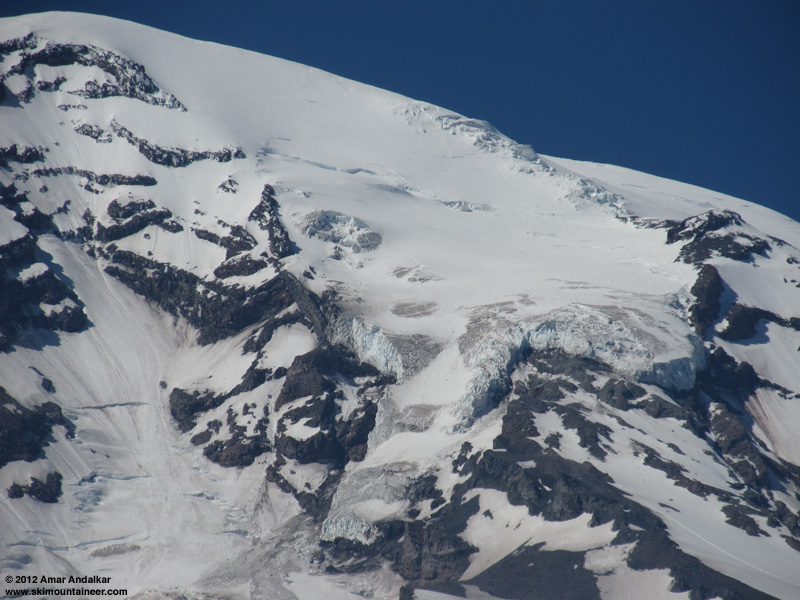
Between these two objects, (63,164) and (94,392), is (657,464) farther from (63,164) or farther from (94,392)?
(63,164)

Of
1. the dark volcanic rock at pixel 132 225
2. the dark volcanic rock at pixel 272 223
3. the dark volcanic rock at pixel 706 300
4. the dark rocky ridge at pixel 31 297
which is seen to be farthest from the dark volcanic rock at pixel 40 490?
the dark volcanic rock at pixel 706 300

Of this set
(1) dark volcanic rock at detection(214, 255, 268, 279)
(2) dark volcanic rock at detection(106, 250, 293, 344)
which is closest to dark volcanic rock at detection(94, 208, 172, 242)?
(2) dark volcanic rock at detection(106, 250, 293, 344)

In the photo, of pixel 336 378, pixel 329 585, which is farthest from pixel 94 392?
pixel 329 585

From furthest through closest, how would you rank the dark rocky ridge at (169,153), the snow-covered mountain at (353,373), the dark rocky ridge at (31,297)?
the dark rocky ridge at (169,153) < the dark rocky ridge at (31,297) < the snow-covered mountain at (353,373)

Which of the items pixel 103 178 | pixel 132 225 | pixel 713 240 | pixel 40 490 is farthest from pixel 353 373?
pixel 103 178

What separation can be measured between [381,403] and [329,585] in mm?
30330

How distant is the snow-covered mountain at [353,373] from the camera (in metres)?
86.9

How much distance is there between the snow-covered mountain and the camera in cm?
8694

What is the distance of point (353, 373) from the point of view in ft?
395

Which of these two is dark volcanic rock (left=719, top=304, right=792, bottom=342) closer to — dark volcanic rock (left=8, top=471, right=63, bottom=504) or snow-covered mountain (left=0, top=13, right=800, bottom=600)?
snow-covered mountain (left=0, top=13, right=800, bottom=600)

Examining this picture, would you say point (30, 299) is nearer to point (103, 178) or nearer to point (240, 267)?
point (240, 267)

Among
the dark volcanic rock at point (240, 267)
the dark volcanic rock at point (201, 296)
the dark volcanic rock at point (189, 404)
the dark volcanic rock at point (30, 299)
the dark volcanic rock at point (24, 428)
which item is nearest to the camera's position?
the dark volcanic rock at point (24, 428)

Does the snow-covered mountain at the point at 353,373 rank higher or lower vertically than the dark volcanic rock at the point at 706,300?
lower

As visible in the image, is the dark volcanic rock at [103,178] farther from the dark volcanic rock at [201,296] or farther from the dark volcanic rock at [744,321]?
the dark volcanic rock at [744,321]
